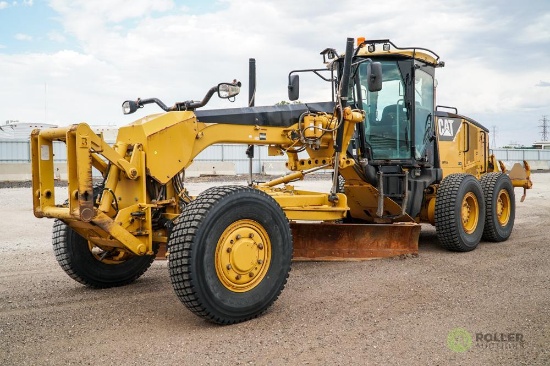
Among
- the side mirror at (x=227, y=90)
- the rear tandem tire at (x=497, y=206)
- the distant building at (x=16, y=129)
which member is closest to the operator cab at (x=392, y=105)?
the rear tandem tire at (x=497, y=206)

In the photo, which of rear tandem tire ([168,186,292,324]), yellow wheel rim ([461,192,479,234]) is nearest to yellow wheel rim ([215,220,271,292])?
rear tandem tire ([168,186,292,324])

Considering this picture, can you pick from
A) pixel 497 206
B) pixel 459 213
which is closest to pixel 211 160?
pixel 497 206

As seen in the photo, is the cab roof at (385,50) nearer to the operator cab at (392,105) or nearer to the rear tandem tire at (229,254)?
the operator cab at (392,105)

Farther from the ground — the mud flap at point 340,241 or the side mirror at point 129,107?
the side mirror at point 129,107

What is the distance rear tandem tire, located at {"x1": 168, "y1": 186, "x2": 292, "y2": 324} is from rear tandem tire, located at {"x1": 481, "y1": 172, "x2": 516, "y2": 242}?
5.02m

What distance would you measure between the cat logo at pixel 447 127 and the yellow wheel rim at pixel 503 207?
124 cm

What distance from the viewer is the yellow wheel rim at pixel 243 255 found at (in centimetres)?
462

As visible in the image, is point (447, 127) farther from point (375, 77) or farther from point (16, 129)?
point (16, 129)

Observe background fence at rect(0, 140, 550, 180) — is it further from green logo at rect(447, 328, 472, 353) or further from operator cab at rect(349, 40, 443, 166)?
green logo at rect(447, 328, 472, 353)

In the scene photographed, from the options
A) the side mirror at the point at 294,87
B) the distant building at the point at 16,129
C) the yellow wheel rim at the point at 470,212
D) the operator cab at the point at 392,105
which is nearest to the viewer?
the side mirror at the point at 294,87

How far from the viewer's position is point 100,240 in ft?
16.9

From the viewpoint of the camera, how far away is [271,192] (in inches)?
259

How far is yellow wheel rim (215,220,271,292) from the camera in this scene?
462 cm

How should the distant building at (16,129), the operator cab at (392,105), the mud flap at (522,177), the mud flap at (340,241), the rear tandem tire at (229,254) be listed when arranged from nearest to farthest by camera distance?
the rear tandem tire at (229,254) → the mud flap at (340,241) → the operator cab at (392,105) → the mud flap at (522,177) → the distant building at (16,129)
